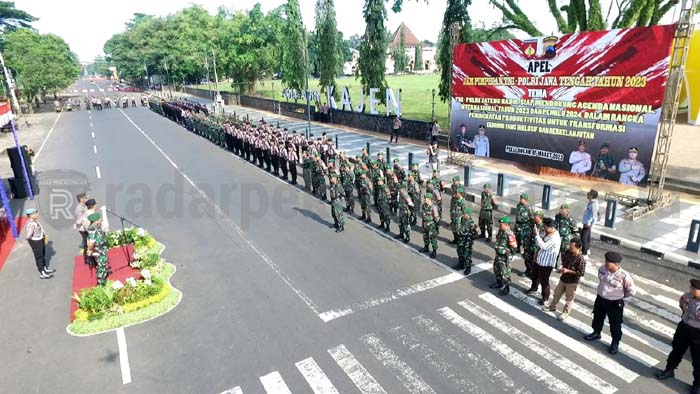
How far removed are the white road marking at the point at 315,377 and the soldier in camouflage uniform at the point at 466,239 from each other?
4.15m

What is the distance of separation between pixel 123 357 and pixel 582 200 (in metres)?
13.1

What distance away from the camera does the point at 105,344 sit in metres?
6.96

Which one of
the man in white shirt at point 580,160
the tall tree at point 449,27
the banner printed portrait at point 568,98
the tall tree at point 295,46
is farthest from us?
the tall tree at point 295,46

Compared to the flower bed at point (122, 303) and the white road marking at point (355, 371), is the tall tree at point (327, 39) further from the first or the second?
the white road marking at point (355, 371)

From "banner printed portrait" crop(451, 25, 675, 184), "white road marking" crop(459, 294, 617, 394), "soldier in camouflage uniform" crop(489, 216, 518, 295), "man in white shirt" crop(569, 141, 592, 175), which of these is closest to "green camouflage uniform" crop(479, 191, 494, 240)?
"soldier in camouflage uniform" crop(489, 216, 518, 295)

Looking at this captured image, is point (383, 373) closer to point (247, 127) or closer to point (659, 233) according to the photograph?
point (659, 233)

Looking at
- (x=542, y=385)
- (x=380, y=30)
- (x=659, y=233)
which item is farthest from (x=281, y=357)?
(x=380, y=30)

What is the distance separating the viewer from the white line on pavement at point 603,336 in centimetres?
623

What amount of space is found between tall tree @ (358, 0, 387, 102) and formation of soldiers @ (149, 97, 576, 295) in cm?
1239

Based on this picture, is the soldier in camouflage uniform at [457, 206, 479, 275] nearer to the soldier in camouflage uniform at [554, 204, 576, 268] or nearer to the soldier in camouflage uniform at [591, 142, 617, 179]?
the soldier in camouflage uniform at [554, 204, 576, 268]

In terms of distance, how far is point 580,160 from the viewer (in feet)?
46.4

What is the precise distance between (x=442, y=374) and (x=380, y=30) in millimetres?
27948

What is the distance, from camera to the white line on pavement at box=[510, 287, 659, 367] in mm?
6227

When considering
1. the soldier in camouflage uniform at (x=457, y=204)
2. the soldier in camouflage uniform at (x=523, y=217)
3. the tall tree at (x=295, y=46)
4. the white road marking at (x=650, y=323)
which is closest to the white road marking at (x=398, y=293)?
the soldier in camouflage uniform at (x=523, y=217)
